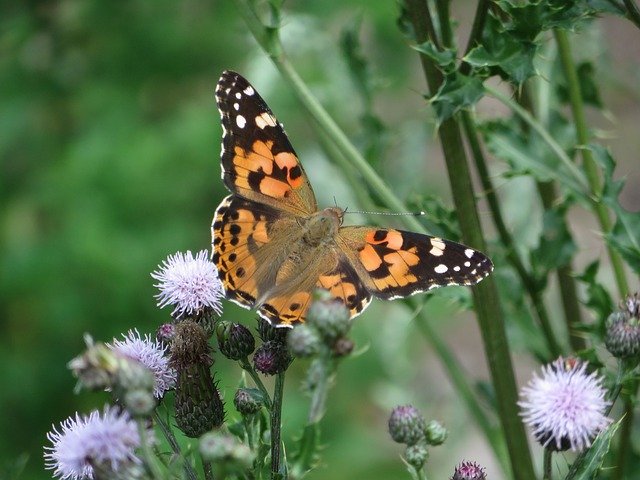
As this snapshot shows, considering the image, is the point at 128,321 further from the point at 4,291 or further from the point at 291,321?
the point at 291,321

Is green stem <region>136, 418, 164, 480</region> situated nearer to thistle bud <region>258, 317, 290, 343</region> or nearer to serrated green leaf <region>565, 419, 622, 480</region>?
thistle bud <region>258, 317, 290, 343</region>

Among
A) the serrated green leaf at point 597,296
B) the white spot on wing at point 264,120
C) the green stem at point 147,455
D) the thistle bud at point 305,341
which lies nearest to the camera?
the green stem at point 147,455

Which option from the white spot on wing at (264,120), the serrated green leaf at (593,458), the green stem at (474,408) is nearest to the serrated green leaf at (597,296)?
the green stem at (474,408)

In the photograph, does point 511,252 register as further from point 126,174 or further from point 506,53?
point 126,174

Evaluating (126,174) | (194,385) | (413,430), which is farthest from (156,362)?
(126,174)

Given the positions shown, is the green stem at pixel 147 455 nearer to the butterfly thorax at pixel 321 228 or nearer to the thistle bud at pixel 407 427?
the thistle bud at pixel 407 427

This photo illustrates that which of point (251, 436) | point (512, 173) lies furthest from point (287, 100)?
point (251, 436)

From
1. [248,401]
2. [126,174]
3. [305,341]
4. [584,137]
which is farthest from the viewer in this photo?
[126,174]
